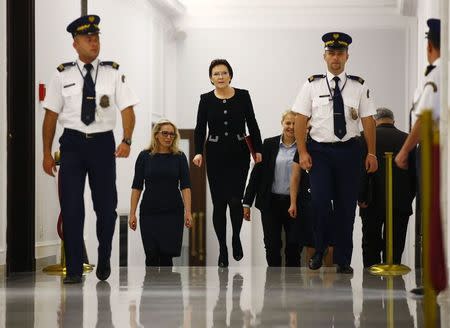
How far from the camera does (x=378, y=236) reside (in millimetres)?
7656

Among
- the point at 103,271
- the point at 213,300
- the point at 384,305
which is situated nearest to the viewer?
the point at 384,305

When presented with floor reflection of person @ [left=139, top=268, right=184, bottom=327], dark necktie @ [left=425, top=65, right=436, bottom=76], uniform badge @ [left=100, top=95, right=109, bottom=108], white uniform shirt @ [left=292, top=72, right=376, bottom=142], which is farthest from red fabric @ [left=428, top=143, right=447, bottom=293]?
white uniform shirt @ [left=292, top=72, right=376, bottom=142]

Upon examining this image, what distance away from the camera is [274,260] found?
7.81 meters

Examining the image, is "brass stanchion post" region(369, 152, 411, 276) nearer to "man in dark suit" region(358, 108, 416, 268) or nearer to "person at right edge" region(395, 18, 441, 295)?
"man in dark suit" region(358, 108, 416, 268)

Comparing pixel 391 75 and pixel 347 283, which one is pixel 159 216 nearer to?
pixel 347 283

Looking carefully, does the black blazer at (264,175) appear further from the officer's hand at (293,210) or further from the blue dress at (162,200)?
the blue dress at (162,200)

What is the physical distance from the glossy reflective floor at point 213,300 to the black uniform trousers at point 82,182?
279mm

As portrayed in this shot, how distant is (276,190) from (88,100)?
2.20 m

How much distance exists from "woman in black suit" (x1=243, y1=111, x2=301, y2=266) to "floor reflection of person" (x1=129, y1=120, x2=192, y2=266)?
0.51 meters

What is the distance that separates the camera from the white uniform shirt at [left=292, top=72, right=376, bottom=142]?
6.33 m

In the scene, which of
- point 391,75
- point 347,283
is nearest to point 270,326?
point 347,283

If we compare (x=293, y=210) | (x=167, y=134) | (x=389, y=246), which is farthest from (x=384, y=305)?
(x=167, y=134)

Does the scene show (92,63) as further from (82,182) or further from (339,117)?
(339,117)

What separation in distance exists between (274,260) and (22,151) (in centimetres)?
201
